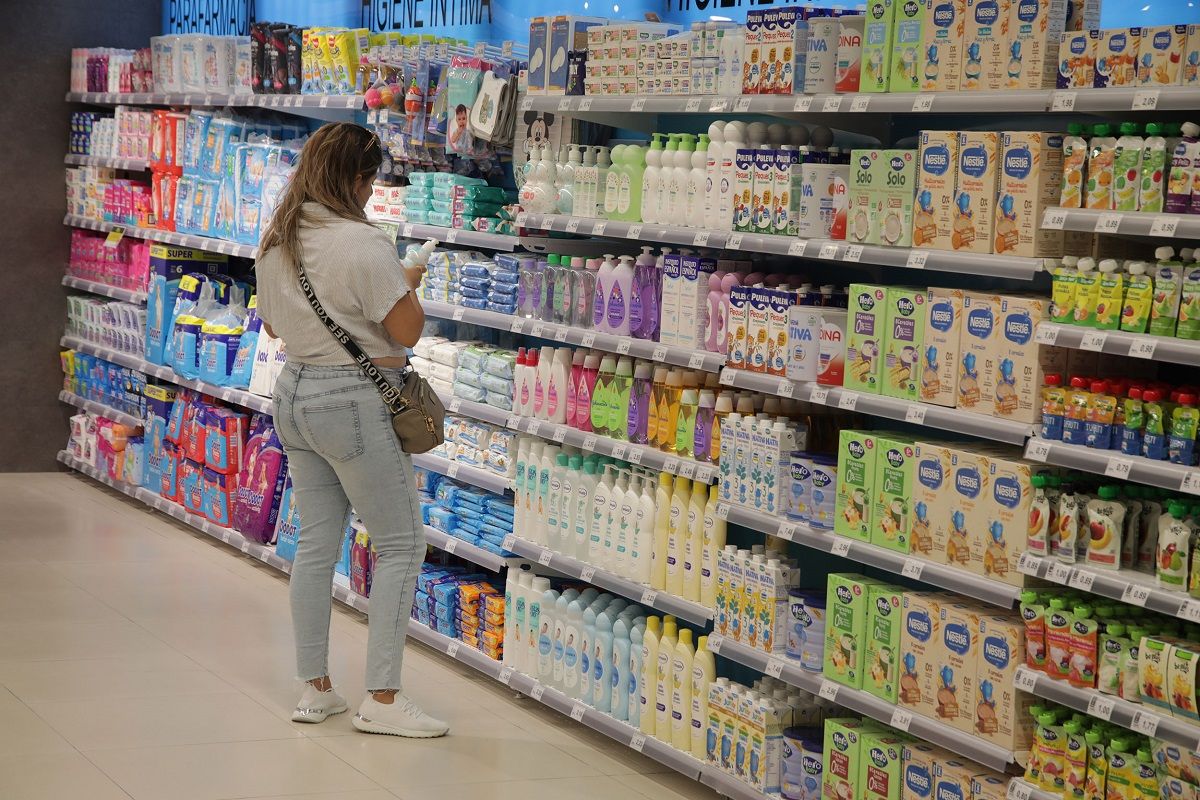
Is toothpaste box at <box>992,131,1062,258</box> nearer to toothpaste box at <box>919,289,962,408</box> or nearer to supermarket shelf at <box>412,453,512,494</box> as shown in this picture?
toothpaste box at <box>919,289,962,408</box>

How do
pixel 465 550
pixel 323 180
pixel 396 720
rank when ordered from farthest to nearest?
pixel 465 550 < pixel 396 720 < pixel 323 180

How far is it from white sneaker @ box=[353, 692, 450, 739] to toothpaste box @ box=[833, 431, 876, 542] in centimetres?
172

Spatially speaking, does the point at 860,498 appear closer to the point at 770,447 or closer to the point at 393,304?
the point at 770,447

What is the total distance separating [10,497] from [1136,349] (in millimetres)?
7490

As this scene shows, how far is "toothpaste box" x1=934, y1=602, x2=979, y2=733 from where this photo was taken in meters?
4.02

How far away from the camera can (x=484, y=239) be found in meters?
6.10

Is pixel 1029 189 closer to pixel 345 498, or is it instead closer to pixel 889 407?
pixel 889 407

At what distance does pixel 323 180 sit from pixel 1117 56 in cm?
254

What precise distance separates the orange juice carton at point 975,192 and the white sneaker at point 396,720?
2484 mm

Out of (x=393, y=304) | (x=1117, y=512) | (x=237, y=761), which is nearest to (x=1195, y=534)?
(x=1117, y=512)

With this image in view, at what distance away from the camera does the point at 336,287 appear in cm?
498

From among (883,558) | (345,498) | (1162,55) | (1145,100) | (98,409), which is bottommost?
(98,409)

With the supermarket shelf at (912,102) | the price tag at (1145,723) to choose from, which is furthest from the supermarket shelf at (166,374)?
the price tag at (1145,723)

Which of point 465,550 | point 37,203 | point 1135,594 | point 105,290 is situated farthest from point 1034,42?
point 37,203
